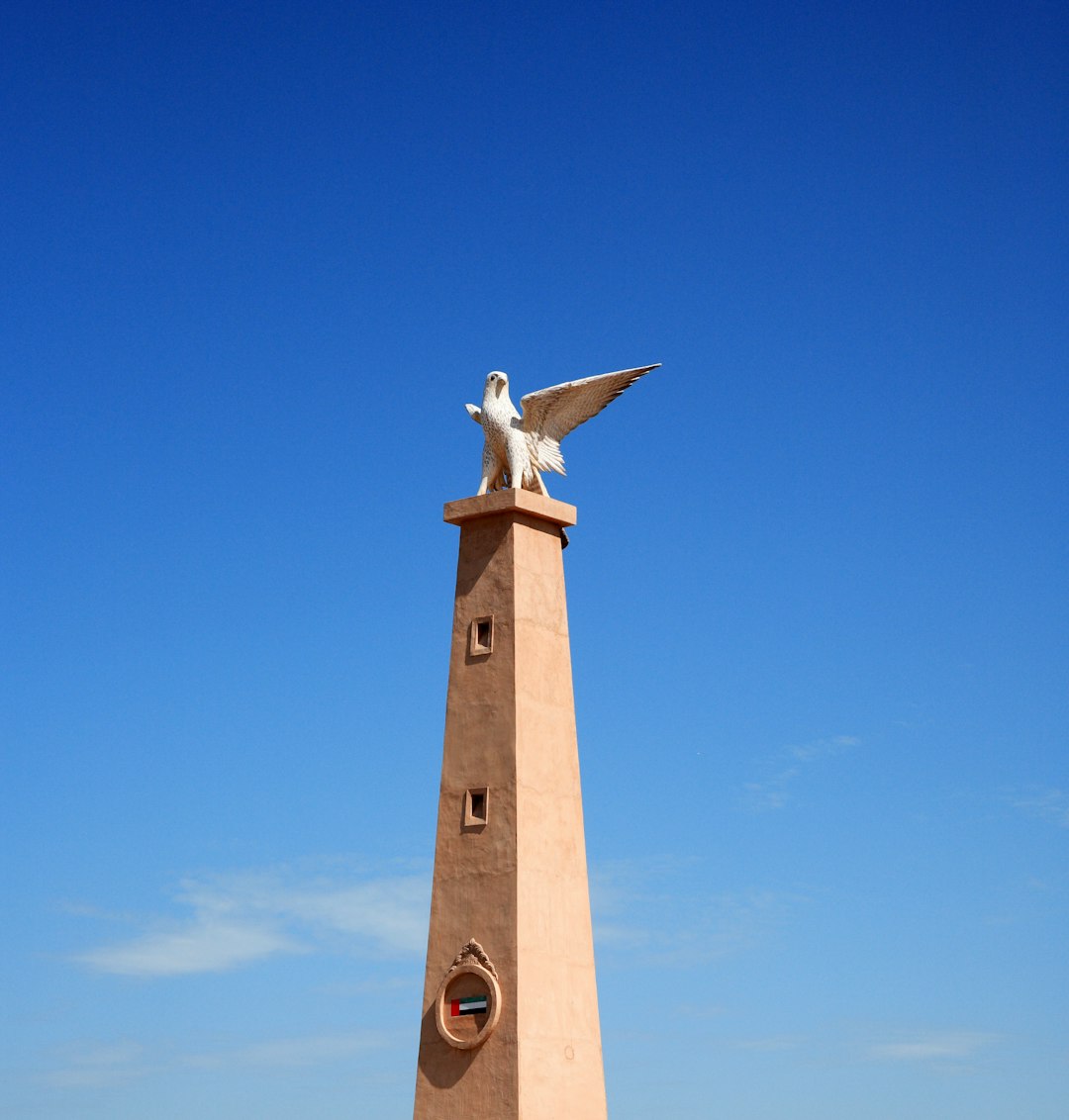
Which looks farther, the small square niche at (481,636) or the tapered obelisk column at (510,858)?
the small square niche at (481,636)

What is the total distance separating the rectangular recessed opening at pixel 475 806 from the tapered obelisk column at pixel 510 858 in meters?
0.02

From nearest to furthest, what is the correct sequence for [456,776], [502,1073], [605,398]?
1. [502,1073]
2. [456,776]
3. [605,398]

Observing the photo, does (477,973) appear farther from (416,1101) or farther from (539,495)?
(539,495)

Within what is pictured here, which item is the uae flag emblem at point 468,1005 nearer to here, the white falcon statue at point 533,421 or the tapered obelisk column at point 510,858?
the tapered obelisk column at point 510,858

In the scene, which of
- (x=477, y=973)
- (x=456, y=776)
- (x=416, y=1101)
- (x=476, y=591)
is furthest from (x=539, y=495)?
(x=416, y=1101)

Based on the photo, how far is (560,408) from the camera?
33.3 metres

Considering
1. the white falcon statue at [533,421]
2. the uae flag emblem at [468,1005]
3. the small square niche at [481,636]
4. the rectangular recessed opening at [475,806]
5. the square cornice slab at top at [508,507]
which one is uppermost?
the white falcon statue at [533,421]

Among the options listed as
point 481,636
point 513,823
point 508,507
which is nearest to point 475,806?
point 513,823

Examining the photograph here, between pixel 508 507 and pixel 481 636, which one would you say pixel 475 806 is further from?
pixel 508 507

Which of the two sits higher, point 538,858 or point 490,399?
point 490,399

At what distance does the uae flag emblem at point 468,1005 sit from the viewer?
30.2m

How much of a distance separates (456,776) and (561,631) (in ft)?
10.2

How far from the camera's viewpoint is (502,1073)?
97.0 ft

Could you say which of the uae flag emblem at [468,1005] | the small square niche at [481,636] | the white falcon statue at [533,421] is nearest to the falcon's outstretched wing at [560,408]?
the white falcon statue at [533,421]
